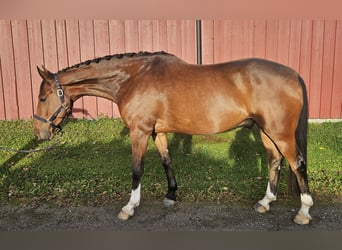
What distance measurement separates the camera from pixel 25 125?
7.96m

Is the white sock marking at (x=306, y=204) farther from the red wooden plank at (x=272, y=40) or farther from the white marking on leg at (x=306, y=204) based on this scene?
the red wooden plank at (x=272, y=40)

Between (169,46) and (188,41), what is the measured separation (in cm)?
51

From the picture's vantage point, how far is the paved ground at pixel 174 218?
11.3 feet

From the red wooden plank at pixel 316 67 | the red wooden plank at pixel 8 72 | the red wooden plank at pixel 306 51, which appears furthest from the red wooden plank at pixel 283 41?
the red wooden plank at pixel 8 72

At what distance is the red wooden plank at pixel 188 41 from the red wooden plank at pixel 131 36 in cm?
117

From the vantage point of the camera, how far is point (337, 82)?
27.5ft

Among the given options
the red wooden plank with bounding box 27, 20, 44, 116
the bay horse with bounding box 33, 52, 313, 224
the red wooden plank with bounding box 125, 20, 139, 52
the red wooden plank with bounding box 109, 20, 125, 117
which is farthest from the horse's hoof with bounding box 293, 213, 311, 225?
the red wooden plank with bounding box 27, 20, 44, 116

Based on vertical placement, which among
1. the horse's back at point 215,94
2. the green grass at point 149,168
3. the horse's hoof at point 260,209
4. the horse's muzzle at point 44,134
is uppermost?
the horse's back at point 215,94

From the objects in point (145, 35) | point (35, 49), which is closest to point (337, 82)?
point (145, 35)

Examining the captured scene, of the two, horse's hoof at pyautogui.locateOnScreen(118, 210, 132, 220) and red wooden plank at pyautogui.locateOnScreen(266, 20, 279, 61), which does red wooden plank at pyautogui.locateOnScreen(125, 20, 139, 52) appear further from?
horse's hoof at pyautogui.locateOnScreen(118, 210, 132, 220)

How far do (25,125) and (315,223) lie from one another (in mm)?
6897

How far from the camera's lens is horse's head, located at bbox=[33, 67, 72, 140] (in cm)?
365

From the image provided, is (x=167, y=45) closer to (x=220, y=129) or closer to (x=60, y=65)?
(x=60, y=65)

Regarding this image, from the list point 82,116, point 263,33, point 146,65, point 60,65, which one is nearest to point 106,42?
point 60,65
